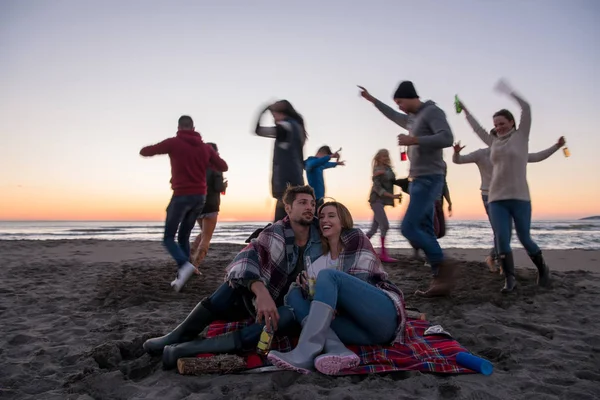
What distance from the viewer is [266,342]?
2492mm

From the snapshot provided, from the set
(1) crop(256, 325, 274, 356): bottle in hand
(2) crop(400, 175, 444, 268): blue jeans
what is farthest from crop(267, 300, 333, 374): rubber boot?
(2) crop(400, 175, 444, 268): blue jeans

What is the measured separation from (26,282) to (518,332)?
588cm

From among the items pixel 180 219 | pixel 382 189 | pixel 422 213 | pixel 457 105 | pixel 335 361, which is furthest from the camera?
pixel 382 189

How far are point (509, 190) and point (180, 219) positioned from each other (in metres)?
3.76

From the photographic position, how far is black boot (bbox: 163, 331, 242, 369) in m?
2.49

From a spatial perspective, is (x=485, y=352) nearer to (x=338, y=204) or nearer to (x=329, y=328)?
(x=329, y=328)

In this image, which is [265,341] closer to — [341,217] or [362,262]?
[362,262]

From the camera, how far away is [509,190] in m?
4.40

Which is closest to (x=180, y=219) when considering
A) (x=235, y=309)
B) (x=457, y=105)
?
(x=235, y=309)

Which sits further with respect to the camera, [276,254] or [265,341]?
[276,254]

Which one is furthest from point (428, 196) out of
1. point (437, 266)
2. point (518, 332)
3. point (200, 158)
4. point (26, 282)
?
point (26, 282)

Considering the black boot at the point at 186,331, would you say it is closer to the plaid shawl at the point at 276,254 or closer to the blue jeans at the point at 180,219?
the plaid shawl at the point at 276,254

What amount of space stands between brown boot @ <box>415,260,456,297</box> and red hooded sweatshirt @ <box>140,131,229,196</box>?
116 inches

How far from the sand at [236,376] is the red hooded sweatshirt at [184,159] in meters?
1.26
